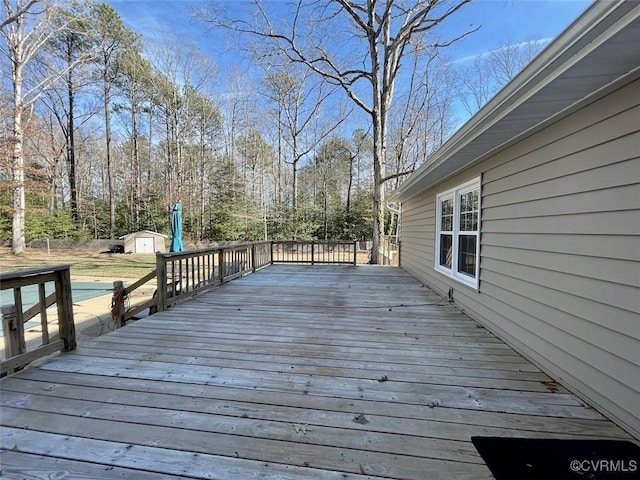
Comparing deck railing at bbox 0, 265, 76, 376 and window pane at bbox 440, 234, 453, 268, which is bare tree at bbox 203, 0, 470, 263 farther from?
deck railing at bbox 0, 265, 76, 376

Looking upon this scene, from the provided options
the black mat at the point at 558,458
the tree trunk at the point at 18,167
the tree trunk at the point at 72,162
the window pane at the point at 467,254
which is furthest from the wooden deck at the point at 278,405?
the tree trunk at the point at 72,162

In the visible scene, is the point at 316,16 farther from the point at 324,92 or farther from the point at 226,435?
the point at 226,435

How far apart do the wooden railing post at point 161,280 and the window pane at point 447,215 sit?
4253 millimetres

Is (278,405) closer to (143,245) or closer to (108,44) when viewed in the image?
(143,245)

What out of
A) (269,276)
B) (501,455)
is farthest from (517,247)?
(269,276)

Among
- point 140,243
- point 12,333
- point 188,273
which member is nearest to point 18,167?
point 140,243

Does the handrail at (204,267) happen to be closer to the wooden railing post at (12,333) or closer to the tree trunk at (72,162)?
the wooden railing post at (12,333)

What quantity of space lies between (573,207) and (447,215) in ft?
10.1

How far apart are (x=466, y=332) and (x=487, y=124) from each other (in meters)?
2.08

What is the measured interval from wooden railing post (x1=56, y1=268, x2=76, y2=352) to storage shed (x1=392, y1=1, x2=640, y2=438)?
12.0ft


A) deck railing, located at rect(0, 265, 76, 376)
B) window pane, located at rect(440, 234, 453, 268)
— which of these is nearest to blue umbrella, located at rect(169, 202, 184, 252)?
deck railing, located at rect(0, 265, 76, 376)

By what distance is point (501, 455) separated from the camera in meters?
1.45

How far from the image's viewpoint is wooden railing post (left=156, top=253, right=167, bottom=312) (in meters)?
3.82

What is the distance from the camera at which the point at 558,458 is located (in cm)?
143
